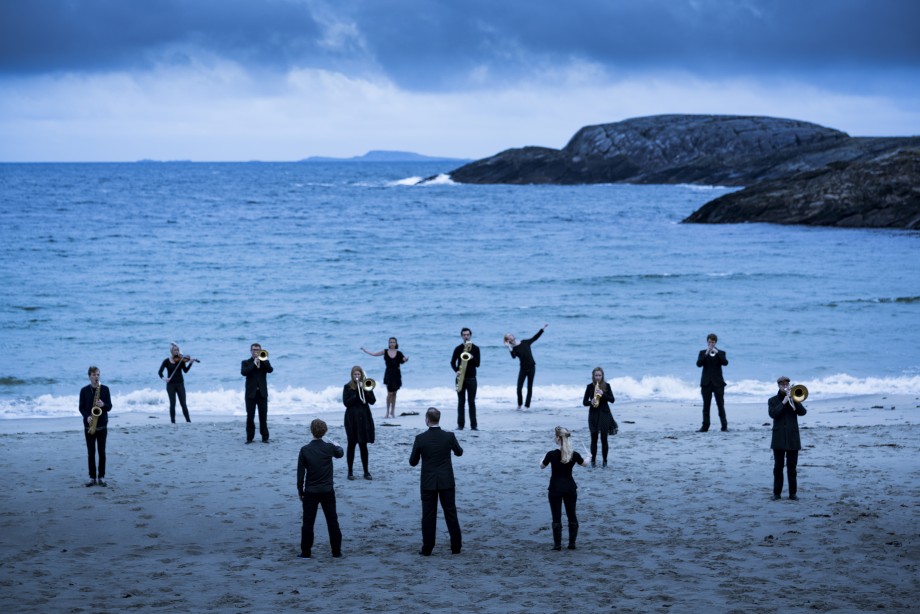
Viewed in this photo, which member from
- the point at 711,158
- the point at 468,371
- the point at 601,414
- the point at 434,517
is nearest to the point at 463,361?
the point at 468,371

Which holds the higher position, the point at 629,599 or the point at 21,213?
the point at 21,213

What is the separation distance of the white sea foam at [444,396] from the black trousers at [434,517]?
9.85 meters

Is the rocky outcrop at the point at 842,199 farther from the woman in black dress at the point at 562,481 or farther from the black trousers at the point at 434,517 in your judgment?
the black trousers at the point at 434,517

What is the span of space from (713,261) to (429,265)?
13.2 m

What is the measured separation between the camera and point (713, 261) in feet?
152

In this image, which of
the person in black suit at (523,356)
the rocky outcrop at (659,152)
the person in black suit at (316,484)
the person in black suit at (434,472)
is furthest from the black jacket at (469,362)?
the rocky outcrop at (659,152)

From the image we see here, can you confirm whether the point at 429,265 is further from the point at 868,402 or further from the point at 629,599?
the point at 629,599

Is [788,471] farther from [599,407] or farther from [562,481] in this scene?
[562,481]

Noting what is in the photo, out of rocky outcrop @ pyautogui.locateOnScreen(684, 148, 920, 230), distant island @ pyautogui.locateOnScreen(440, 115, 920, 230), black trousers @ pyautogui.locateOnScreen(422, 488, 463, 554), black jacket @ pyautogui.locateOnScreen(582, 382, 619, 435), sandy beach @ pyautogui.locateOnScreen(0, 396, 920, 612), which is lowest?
sandy beach @ pyautogui.locateOnScreen(0, 396, 920, 612)

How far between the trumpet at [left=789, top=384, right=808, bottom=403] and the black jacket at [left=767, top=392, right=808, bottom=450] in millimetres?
85

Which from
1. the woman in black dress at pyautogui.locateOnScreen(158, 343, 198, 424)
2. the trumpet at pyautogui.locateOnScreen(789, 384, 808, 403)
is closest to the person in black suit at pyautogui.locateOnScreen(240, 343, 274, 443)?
the woman in black dress at pyautogui.locateOnScreen(158, 343, 198, 424)

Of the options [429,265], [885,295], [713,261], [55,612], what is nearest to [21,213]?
[429,265]

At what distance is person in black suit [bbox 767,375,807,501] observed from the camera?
11.6 m

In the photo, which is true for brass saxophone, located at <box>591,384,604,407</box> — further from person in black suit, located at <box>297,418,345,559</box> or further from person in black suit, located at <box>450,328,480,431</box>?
person in black suit, located at <box>297,418,345,559</box>
